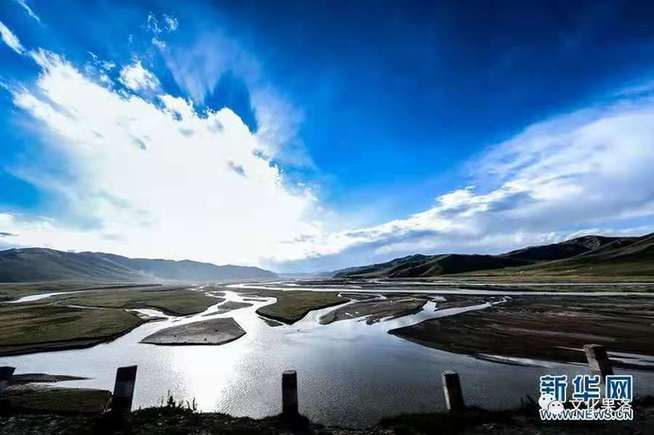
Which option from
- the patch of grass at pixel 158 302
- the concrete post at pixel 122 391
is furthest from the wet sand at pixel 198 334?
the concrete post at pixel 122 391

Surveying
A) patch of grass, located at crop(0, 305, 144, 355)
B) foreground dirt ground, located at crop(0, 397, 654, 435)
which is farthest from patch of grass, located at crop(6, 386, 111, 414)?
patch of grass, located at crop(0, 305, 144, 355)

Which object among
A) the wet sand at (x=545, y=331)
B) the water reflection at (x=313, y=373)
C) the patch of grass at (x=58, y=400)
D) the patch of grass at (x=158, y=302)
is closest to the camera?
the patch of grass at (x=58, y=400)

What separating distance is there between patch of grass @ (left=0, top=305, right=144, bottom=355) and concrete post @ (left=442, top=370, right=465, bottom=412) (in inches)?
1684

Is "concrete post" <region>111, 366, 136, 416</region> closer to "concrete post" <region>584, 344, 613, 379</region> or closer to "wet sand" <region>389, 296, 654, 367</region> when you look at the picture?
"concrete post" <region>584, 344, 613, 379</region>

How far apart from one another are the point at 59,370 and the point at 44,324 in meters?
31.2

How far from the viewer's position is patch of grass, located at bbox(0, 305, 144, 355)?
41.1 meters

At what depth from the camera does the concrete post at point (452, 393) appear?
17.9 meters

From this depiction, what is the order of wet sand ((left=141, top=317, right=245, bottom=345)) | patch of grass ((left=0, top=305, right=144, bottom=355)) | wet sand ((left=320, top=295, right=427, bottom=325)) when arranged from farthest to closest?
wet sand ((left=320, top=295, right=427, bottom=325)) < wet sand ((left=141, top=317, right=245, bottom=345)) < patch of grass ((left=0, top=305, right=144, bottom=355))

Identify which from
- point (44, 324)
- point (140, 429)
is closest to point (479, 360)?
point (140, 429)

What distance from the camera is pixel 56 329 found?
49562 mm

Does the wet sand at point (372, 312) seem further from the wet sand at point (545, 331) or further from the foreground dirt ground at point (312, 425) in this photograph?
the foreground dirt ground at point (312, 425)

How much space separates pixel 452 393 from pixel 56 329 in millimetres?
55455

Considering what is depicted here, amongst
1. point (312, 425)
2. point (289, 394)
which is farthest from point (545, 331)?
point (289, 394)

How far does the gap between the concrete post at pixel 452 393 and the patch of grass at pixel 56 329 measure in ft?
140
